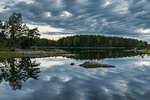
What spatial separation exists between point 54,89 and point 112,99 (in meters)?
8.41

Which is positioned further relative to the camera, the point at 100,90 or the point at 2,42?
the point at 2,42

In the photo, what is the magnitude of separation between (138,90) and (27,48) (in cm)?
8893

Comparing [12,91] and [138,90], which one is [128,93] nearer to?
[138,90]

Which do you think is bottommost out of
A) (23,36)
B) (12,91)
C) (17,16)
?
(12,91)

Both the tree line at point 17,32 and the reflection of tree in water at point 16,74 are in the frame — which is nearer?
the reflection of tree in water at point 16,74

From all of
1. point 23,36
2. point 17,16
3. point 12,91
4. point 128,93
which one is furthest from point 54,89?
point 17,16

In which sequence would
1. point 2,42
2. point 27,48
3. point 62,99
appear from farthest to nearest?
point 2,42
point 27,48
point 62,99

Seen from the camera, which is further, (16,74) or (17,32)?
(17,32)

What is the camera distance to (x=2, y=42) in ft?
387

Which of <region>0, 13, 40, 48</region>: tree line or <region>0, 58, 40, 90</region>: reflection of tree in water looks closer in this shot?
<region>0, 58, 40, 90</region>: reflection of tree in water

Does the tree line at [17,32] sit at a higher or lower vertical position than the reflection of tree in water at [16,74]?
higher

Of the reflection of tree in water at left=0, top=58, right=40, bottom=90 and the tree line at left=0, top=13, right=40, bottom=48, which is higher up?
the tree line at left=0, top=13, right=40, bottom=48

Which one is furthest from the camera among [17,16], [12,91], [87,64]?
[17,16]

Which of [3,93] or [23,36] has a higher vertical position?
[23,36]
